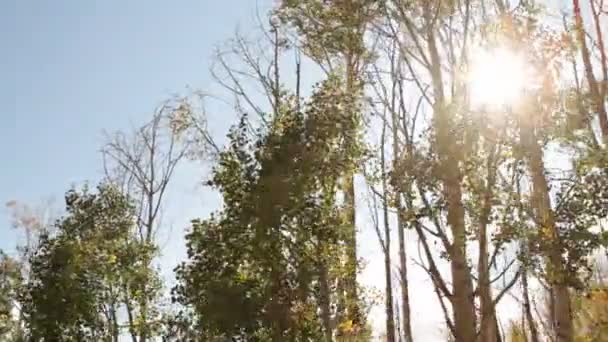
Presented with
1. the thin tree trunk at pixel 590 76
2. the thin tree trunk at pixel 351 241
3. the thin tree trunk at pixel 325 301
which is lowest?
the thin tree trunk at pixel 325 301

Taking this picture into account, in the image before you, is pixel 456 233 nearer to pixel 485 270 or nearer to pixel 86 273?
pixel 485 270

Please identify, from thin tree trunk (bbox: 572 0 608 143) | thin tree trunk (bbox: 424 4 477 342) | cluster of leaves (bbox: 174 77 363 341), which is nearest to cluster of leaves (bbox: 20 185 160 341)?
cluster of leaves (bbox: 174 77 363 341)

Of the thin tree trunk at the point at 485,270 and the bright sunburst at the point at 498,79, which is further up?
the bright sunburst at the point at 498,79

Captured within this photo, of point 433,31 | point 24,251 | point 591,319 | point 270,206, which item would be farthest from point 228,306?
point 24,251

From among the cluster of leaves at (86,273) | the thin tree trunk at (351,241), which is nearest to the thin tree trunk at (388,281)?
the thin tree trunk at (351,241)

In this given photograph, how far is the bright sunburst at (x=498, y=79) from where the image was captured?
9984 millimetres

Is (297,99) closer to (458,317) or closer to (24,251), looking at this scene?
(458,317)

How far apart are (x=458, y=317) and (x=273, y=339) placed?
7.34 feet

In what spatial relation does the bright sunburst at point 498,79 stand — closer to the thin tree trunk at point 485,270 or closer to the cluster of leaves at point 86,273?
the thin tree trunk at point 485,270

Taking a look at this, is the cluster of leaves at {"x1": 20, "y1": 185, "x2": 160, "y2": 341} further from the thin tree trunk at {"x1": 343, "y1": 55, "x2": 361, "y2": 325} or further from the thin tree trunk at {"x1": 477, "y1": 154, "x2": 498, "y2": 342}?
the thin tree trunk at {"x1": 477, "y1": 154, "x2": 498, "y2": 342}

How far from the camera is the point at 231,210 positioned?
920 centimetres

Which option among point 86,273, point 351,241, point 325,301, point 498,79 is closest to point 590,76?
point 498,79

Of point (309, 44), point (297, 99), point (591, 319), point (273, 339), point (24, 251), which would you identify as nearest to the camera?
point (273, 339)

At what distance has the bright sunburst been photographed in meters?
9.98
